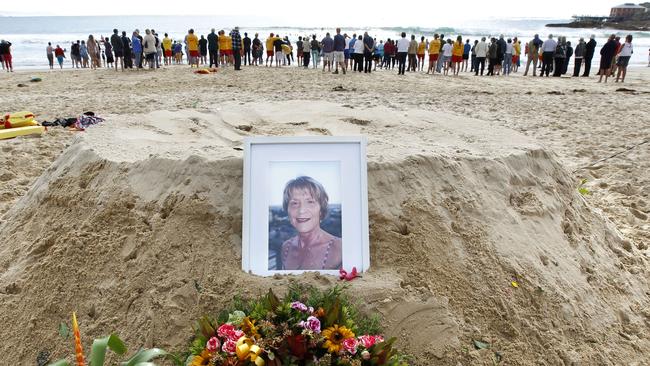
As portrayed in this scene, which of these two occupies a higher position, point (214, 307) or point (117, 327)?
point (214, 307)

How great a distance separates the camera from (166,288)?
261cm

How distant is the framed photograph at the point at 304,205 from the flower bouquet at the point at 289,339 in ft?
0.99

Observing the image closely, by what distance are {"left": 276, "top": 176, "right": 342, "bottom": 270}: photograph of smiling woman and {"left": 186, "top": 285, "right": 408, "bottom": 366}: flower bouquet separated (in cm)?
29

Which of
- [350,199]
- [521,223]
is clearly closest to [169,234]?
[350,199]

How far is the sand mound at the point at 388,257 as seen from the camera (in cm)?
254

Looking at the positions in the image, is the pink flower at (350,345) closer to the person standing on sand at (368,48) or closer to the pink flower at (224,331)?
the pink flower at (224,331)

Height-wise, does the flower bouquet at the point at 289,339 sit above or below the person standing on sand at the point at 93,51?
below

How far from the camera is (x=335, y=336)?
6.84 feet

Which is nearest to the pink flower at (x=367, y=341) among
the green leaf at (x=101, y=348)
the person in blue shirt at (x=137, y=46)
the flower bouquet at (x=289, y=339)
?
the flower bouquet at (x=289, y=339)

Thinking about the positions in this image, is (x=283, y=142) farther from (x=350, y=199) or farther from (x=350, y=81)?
(x=350, y=81)

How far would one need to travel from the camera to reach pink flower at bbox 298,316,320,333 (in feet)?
6.74

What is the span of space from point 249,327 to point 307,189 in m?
0.82

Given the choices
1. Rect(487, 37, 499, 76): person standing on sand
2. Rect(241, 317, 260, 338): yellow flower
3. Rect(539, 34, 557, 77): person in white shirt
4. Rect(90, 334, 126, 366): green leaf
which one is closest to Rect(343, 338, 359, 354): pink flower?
Rect(241, 317, 260, 338): yellow flower

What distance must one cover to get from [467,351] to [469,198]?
0.96 m
